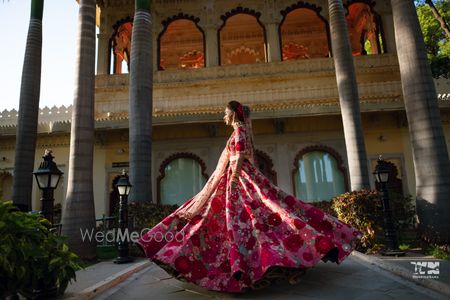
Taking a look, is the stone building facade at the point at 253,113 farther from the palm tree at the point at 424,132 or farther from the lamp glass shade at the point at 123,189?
the lamp glass shade at the point at 123,189

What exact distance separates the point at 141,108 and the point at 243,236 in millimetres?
6419

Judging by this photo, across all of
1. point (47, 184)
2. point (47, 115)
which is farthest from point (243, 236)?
point (47, 115)

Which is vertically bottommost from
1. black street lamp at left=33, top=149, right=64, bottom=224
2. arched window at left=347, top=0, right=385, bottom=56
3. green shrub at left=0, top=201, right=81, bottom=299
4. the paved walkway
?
the paved walkway

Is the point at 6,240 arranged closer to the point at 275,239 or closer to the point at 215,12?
the point at 275,239

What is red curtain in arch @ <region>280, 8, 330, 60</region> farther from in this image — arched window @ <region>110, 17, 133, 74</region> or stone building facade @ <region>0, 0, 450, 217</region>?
arched window @ <region>110, 17, 133, 74</region>

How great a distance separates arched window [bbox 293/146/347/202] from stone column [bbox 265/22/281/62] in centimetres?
468

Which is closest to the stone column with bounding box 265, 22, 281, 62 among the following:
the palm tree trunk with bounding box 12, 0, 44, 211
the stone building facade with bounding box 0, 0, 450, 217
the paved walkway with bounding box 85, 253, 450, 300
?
the stone building facade with bounding box 0, 0, 450, 217

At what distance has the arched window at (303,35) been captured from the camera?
60.2 feet

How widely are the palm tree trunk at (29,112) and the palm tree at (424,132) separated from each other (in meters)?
10.5

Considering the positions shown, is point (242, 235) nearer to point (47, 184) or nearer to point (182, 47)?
point (47, 184)

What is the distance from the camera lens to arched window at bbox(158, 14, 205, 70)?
1909 centimetres

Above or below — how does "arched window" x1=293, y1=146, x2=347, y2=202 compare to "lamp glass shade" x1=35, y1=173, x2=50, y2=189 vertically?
above

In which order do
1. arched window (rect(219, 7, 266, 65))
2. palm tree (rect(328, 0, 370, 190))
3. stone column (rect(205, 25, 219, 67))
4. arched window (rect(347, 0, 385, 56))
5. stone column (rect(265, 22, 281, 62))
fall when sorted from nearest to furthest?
palm tree (rect(328, 0, 370, 190)), stone column (rect(265, 22, 281, 62)), stone column (rect(205, 25, 219, 67)), arched window (rect(347, 0, 385, 56)), arched window (rect(219, 7, 266, 65))

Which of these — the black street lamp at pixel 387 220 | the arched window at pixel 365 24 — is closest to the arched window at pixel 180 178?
the black street lamp at pixel 387 220
